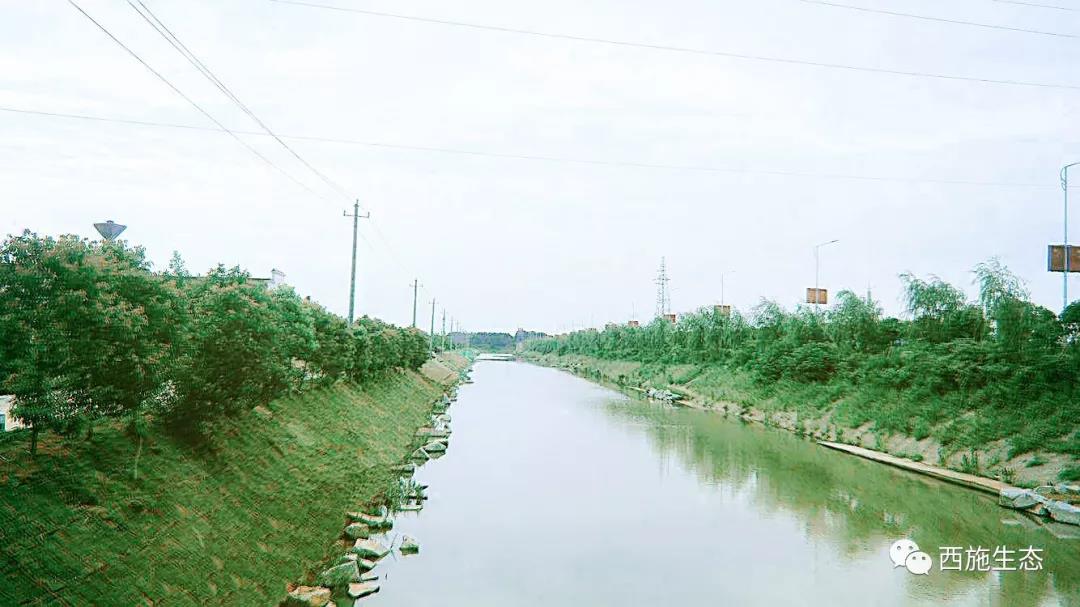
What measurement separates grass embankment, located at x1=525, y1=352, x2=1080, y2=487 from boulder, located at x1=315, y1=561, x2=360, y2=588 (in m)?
19.2

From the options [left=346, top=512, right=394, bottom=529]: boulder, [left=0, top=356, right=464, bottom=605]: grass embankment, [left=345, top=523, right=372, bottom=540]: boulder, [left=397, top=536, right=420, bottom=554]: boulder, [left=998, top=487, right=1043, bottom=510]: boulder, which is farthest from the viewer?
[left=998, top=487, right=1043, bottom=510]: boulder

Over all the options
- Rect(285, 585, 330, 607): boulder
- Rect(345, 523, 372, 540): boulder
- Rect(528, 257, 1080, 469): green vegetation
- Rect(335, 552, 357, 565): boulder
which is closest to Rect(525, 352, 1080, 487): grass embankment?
Rect(528, 257, 1080, 469): green vegetation

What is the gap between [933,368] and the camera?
28344mm

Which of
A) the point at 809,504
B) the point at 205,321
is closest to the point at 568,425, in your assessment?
the point at 809,504

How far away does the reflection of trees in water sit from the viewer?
1355 cm

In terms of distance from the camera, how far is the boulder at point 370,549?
45.3 ft

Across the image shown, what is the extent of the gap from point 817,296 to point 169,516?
3995 cm

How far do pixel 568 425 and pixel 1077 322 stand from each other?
75.2ft

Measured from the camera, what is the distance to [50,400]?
349 inches

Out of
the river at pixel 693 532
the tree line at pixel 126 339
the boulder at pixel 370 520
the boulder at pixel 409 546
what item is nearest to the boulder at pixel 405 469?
the river at pixel 693 532

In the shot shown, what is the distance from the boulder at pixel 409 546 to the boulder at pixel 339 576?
2.09 meters

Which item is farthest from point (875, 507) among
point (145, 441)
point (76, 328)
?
point (76, 328)

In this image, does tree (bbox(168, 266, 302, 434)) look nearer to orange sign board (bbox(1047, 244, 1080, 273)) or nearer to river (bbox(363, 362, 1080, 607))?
river (bbox(363, 362, 1080, 607))

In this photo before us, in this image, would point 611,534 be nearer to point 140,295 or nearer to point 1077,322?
point 140,295
